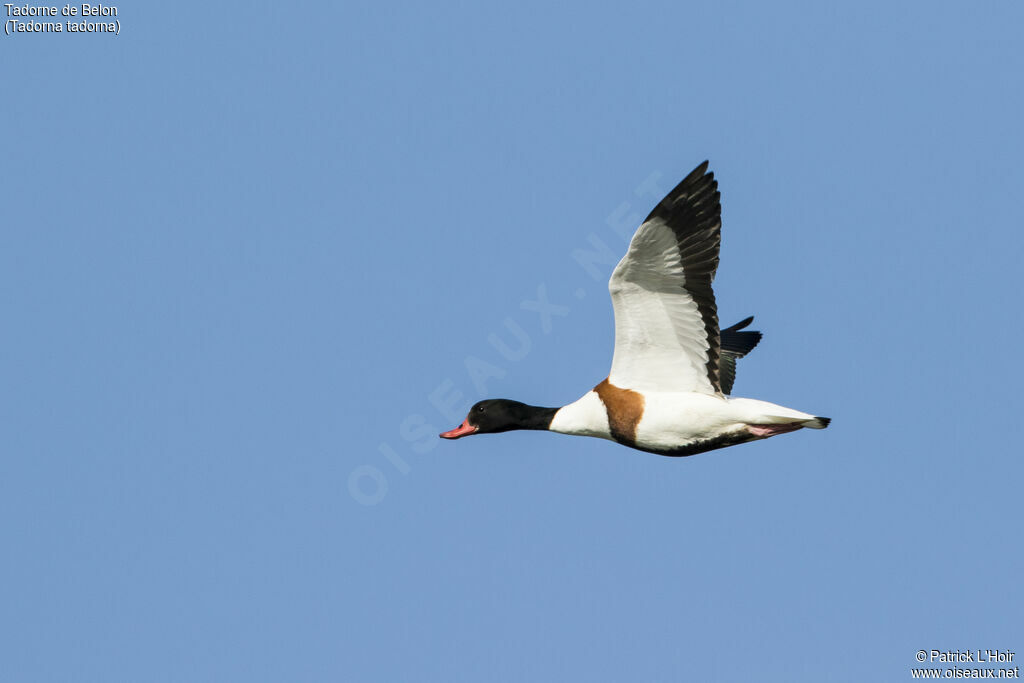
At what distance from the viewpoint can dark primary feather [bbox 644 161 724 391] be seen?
11711 mm

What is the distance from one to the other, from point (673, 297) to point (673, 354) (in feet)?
2.45

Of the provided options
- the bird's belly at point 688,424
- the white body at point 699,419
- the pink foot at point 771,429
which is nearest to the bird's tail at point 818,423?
the white body at point 699,419

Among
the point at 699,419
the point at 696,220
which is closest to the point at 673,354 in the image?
the point at 699,419

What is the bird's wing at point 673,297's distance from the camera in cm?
1178

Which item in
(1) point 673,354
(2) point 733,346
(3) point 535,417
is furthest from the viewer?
(2) point 733,346

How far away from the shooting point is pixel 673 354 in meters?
12.7

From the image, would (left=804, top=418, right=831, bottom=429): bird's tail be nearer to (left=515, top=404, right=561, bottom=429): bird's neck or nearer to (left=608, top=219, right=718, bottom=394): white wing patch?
(left=608, top=219, right=718, bottom=394): white wing patch

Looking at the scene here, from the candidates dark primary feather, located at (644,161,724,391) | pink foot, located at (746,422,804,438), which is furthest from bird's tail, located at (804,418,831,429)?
dark primary feather, located at (644,161,724,391)

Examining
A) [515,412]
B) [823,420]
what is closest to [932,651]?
[823,420]

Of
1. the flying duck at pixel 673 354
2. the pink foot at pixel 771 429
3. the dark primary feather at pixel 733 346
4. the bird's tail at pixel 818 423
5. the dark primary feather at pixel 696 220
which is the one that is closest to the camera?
the dark primary feather at pixel 696 220

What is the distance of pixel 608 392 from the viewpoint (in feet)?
43.0

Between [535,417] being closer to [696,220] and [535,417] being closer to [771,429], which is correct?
[771,429]

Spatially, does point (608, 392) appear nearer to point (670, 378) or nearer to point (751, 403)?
point (670, 378)

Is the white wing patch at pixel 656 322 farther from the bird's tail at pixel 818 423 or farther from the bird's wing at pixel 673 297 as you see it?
the bird's tail at pixel 818 423
